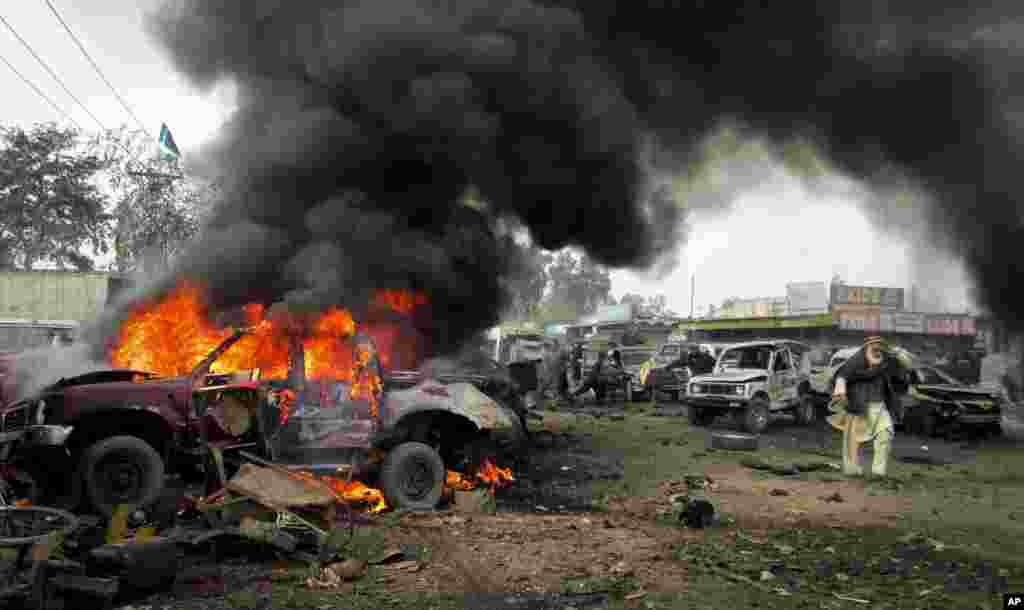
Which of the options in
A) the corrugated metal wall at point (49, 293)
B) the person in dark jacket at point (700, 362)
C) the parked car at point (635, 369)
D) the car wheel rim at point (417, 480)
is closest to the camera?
the car wheel rim at point (417, 480)

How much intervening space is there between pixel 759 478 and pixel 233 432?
6246mm

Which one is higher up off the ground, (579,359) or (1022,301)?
(1022,301)

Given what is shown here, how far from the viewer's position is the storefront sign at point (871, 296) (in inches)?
1534

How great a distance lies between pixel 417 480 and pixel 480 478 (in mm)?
1004

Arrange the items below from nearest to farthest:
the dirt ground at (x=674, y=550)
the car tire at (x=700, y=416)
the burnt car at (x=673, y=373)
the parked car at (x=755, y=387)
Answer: the dirt ground at (x=674, y=550), the parked car at (x=755, y=387), the car tire at (x=700, y=416), the burnt car at (x=673, y=373)

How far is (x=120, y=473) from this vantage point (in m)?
6.16

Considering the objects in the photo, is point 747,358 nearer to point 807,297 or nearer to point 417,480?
point 417,480

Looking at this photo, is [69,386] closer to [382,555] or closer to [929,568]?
[382,555]

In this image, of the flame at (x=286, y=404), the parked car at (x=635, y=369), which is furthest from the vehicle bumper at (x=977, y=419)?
the flame at (x=286, y=404)

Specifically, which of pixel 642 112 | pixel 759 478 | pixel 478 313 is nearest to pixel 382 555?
pixel 759 478

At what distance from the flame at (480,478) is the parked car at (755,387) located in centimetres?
696

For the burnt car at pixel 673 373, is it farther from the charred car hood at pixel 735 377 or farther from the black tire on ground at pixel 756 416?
the black tire on ground at pixel 756 416

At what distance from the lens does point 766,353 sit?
1437 centimetres

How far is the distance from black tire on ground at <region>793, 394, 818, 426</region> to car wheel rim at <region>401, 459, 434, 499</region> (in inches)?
398
